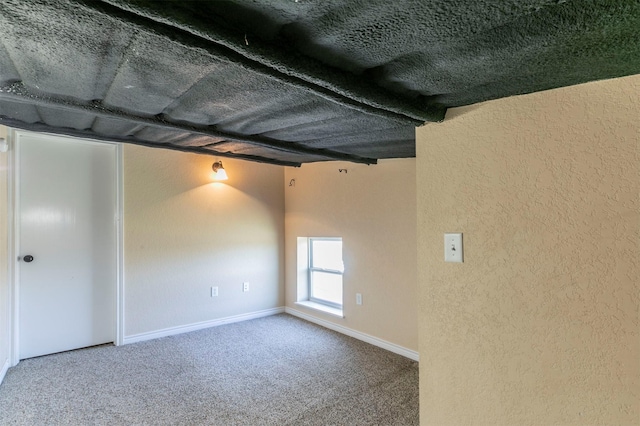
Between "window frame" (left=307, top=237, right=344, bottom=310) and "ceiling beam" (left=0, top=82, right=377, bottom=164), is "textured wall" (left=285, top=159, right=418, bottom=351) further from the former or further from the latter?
"ceiling beam" (left=0, top=82, right=377, bottom=164)

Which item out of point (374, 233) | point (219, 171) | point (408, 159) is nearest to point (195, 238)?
point (219, 171)

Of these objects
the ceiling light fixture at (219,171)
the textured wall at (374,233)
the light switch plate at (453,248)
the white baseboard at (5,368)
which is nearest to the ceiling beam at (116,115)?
the textured wall at (374,233)

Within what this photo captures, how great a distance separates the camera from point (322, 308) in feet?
13.5

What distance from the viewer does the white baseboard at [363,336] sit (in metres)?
3.13

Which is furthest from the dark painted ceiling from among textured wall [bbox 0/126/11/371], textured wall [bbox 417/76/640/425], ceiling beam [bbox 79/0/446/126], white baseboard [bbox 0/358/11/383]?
white baseboard [bbox 0/358/11/383]

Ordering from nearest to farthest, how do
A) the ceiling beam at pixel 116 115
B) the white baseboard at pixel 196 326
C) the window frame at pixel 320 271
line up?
the ceiling beam at pixel 116 115
the white baseboard at pixel 196 326
the window frame at pixel 320 271

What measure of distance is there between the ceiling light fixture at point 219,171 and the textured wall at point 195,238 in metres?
0.09

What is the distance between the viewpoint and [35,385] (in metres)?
2.58

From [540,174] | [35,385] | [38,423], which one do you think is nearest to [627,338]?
[540,174]

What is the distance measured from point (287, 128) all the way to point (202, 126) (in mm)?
510

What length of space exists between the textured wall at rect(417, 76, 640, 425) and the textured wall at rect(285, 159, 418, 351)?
61.9 inches

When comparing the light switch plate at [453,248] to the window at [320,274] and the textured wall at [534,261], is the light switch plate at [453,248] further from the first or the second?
the window at [320,274]

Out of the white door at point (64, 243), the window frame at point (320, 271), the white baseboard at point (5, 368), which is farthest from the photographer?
the window frame at point (320, 271)

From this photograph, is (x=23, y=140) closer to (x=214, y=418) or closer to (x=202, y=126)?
(x=202, y=126)
